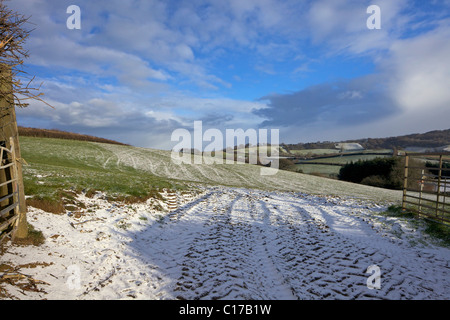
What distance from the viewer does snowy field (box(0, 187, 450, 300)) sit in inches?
209

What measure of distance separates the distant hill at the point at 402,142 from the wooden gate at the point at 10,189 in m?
94.3

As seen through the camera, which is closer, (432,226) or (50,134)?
(432,226)

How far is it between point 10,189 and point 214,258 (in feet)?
18.8

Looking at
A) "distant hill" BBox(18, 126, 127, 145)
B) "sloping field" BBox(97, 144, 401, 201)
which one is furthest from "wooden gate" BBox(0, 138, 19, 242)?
"distant hill" BBox(18, 126, 127, 145)

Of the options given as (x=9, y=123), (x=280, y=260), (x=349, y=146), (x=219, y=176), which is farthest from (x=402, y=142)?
(x=9, y=123)

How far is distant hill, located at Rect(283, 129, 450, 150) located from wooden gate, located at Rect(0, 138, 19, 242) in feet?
309

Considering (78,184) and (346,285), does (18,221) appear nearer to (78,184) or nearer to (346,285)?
(78,184)

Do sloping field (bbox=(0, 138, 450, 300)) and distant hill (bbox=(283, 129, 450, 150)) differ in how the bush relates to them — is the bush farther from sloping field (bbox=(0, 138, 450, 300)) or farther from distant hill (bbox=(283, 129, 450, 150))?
sloping field (bbox=(0, 138, 450, 300))

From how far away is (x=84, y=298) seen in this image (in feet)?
15.8

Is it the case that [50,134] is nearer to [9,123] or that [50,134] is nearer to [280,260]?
[9,123]

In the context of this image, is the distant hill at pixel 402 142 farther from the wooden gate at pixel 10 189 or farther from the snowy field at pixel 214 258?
the wooden gate at pixel 10 189

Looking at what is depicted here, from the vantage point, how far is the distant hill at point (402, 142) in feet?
265

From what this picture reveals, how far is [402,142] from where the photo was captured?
288ft
